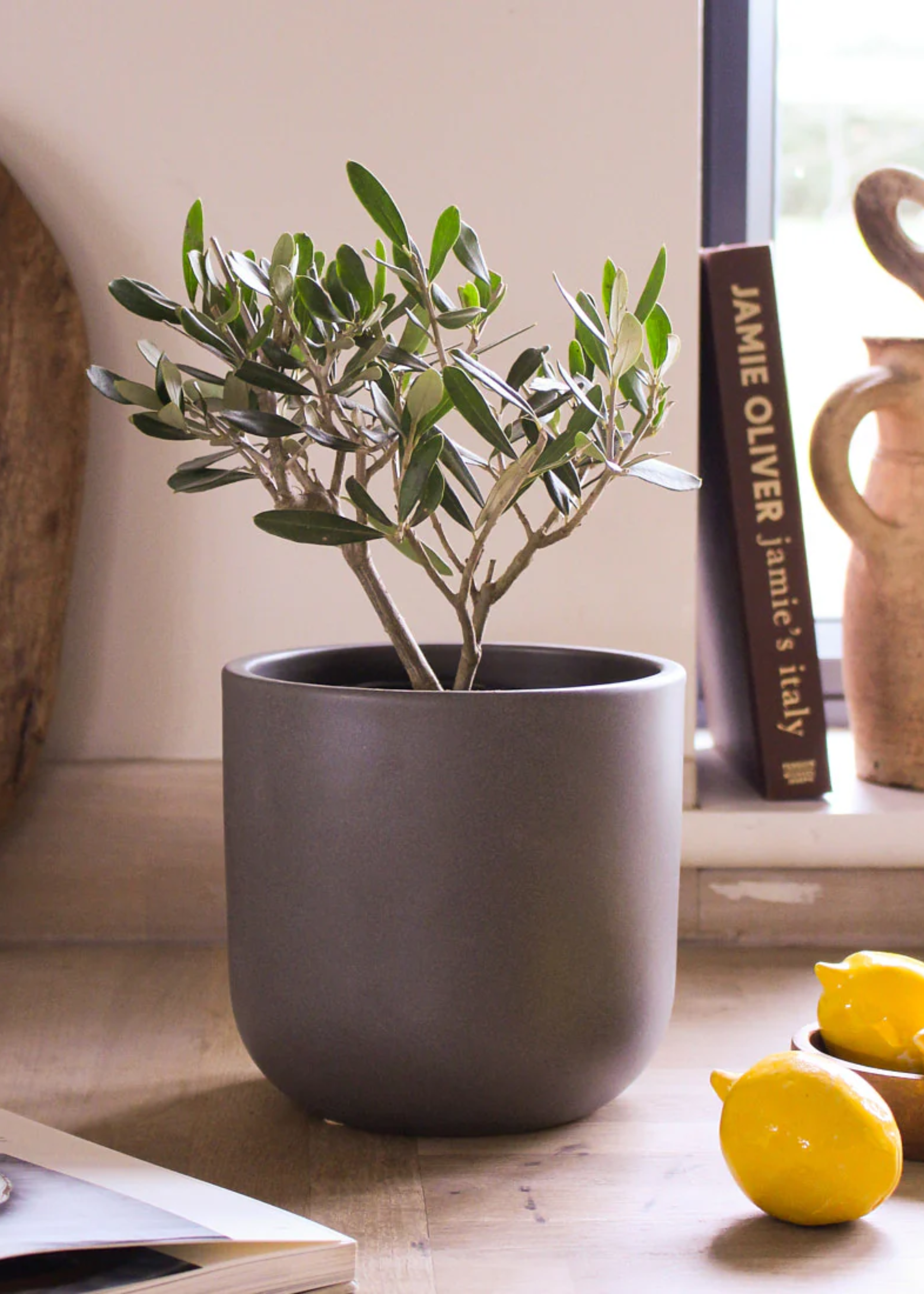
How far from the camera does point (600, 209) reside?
956 millimetres

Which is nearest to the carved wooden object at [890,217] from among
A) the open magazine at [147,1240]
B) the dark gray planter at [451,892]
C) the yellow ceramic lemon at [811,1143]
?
the dark gray planter at [451,892]

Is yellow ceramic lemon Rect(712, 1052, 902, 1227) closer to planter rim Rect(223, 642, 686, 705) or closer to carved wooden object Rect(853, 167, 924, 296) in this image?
planter rim Rect(223, 642, 686, 705)

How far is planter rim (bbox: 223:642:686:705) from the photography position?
60cm

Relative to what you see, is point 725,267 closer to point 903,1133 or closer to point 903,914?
point 903,914

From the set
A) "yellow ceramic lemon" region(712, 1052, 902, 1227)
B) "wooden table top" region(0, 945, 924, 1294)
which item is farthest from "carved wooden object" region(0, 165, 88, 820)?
"yellow ceramic lemon" region(712, 1052, 902, 1227)

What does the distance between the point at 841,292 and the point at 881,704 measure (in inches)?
19.4

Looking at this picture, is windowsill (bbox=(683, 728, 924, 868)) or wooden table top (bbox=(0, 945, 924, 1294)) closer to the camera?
wooden table top (bbox=(0, 945, 924, 1294))

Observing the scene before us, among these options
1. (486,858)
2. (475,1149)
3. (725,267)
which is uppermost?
(725,267)

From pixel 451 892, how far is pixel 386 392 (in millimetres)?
234

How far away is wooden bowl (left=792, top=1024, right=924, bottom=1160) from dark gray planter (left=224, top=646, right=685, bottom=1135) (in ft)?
0.35

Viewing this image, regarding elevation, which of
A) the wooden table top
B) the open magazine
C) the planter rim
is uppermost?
the planter rim

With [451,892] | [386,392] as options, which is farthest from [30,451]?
[451,892]

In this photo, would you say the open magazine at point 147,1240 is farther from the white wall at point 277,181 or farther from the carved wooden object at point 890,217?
the carved wooden object at point 890,217

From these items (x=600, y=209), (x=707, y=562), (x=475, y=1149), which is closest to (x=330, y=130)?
(x=600, y=209)
